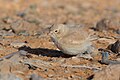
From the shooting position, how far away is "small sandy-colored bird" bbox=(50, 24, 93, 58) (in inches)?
267

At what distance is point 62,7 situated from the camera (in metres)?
19.6

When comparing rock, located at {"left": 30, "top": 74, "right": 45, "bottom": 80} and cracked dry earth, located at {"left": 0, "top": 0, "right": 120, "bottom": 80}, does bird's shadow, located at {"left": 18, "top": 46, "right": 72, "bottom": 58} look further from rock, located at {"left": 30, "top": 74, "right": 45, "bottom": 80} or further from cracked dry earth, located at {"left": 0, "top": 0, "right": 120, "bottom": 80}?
rock, located at {"left": 30, "top": 74, "right": 45, "bottom": 80}

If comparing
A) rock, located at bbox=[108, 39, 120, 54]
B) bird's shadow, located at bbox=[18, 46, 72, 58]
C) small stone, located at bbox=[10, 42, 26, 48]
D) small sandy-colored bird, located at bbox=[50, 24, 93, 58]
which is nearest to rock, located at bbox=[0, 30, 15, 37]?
small stone, located at bbox=[10, 42, 26, 48]

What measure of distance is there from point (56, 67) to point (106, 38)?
2.27m

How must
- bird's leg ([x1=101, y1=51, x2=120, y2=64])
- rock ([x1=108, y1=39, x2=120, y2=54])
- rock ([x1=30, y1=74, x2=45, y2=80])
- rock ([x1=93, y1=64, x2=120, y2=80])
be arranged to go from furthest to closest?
1. rock ([x1=108, y1=39, x2=120, y2=54])
2. bird's leg ([x1=101, y1=51, x2=120, y2=64])
3. rock ([x1=30, y1=74, x2=45, y2=80])
4. rock ([x1=93, y1=64, x2=120, y2=80])

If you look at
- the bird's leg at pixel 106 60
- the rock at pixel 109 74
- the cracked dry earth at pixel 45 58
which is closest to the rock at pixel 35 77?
the cracked dry earth at pixel 45 58

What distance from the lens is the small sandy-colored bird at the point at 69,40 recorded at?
22.3 feet

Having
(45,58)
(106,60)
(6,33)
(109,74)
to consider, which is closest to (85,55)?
(106,60)

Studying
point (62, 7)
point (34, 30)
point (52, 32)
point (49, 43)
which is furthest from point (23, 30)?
point (62, 7)

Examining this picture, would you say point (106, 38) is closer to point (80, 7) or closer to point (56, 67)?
point (56, 67)

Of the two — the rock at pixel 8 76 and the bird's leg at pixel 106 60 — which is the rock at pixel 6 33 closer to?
the bird's leg at pixel 106 60

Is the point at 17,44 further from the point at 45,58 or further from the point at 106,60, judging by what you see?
the point at 106,60

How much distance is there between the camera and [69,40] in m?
6.82

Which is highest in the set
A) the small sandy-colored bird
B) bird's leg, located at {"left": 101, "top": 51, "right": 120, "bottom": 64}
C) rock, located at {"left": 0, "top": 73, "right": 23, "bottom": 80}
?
the small sandy-colored bird
